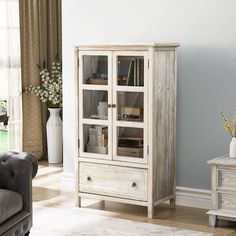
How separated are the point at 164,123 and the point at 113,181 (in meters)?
0.64

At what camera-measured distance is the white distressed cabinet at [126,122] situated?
4910 mm

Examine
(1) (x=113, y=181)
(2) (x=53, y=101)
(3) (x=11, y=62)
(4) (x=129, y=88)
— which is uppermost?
(3) (x=11, y=62)

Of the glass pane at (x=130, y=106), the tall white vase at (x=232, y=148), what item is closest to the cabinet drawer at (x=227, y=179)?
the tall white vase at (x=232, y=148)

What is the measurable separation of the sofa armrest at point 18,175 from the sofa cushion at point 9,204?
0.06 m

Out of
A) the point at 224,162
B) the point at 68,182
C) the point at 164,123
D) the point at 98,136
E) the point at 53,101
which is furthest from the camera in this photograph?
the point at 53,101

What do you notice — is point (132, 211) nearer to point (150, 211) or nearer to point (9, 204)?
point (150, 211)

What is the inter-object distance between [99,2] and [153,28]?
0.61 m

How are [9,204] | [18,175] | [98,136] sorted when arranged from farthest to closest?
[98,136], [18,175], [9,204]

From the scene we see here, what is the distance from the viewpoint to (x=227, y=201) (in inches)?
184

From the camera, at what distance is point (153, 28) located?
5383mm

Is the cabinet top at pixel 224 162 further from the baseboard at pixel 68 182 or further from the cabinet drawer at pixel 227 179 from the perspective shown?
the baseboard at pixel 68 182

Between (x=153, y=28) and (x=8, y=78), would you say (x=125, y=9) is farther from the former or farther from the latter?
(x=8, y=78)

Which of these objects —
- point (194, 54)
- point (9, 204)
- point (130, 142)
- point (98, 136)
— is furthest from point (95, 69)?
point (9, 204)

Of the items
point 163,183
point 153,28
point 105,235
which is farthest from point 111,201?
point 153,28
